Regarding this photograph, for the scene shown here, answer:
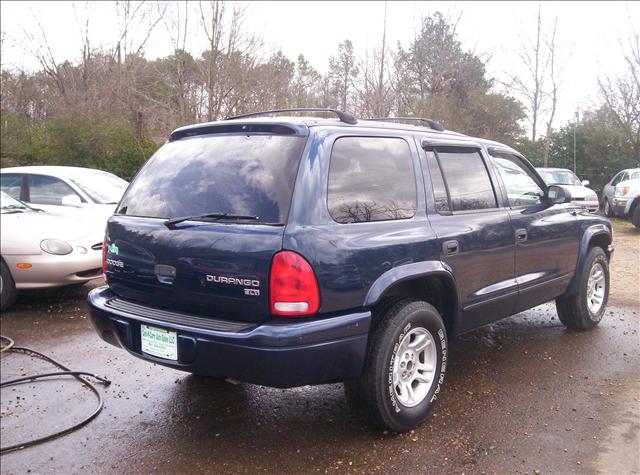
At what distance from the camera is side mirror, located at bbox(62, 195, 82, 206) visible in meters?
7.51

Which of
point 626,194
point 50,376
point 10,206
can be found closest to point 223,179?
point 50,376

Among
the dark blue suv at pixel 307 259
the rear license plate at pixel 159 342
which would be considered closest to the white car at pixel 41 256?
the dark blue suv at pixel 307 259

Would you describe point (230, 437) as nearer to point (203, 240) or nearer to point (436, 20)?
point (203, 240)

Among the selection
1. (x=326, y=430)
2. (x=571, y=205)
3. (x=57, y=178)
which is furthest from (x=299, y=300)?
(x=57, y=178)

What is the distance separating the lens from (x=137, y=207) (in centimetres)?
340

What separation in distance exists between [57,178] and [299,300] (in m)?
6.34

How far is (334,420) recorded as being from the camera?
3414mm

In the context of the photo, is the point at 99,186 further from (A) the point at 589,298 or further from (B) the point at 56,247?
(A) the point at 589,298

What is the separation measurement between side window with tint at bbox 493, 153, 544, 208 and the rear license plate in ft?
9.08

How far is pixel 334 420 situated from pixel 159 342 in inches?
47.6

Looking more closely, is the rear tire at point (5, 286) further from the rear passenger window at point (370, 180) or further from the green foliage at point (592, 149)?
the green foliage at point (592, 149)

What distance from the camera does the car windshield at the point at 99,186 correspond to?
7746 millimetres

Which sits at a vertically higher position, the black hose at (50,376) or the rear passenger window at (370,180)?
the rear passenger window at (370,180)

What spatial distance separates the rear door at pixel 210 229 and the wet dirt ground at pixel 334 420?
82 centimetres
